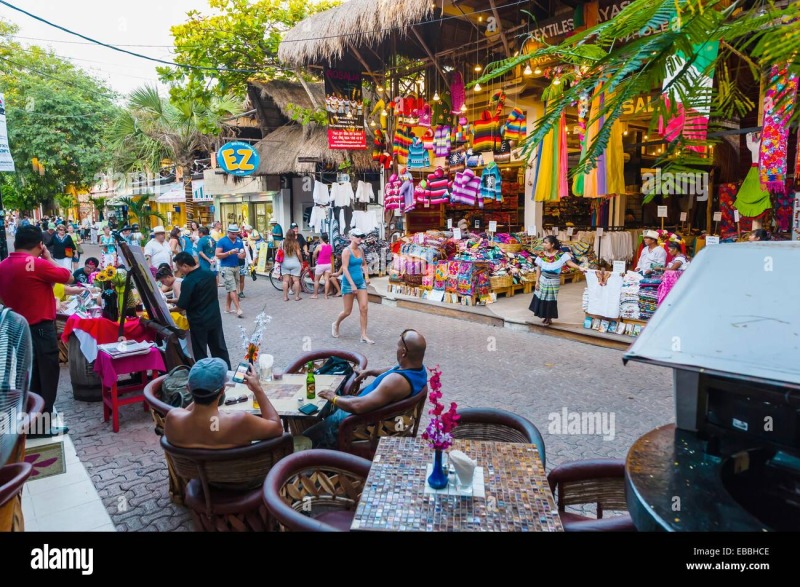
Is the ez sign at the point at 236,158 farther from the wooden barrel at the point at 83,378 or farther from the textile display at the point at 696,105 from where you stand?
the textile display at the point at 696,105

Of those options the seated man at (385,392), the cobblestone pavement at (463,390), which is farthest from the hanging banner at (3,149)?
the seated man at (385,392)

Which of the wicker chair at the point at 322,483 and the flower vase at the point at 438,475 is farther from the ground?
the flower vase at the point at 438,475

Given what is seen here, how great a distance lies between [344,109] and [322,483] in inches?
525

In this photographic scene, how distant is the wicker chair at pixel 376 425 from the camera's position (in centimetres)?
355

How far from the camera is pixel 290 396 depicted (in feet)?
13.9

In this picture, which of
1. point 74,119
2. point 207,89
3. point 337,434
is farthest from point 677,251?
point 74,119

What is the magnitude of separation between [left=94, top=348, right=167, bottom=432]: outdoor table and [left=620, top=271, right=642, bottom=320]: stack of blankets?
23.3 ft

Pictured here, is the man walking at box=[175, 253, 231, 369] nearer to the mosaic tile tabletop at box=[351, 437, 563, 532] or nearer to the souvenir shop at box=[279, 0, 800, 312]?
the mosaic tile tabletop at box=[351, 437, 563, 532]

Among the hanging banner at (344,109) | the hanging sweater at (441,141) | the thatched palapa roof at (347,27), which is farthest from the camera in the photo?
the hanging banner at (344,109)

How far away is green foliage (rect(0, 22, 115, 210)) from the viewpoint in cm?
2491

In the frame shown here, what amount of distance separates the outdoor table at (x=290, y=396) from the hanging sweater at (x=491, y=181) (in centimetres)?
903

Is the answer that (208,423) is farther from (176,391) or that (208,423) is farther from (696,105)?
(696,105)
